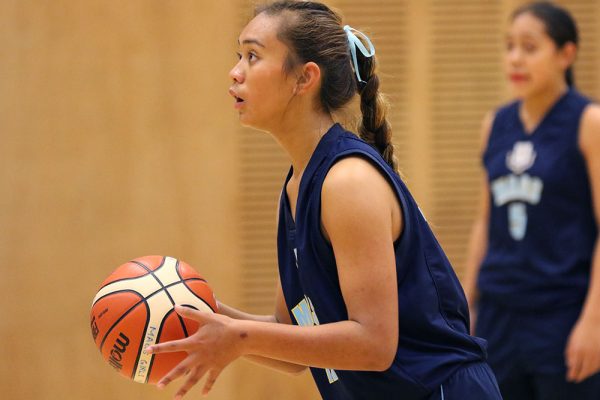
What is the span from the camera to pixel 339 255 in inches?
90.6

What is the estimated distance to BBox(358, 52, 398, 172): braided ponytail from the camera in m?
2.71

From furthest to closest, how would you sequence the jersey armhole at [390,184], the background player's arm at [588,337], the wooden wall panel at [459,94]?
the wooden wall panel at [459,94] < the background player's arm at [588,337] < the jersey armhole at [390,184]

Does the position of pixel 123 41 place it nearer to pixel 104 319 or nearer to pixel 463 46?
pixel 463 46

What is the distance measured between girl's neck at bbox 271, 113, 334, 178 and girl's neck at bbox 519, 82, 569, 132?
68.6 inches

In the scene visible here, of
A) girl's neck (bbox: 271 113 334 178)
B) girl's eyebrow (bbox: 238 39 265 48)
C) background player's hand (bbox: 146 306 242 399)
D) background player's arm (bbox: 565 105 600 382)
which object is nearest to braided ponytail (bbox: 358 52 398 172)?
girl's neck (bbox: 271 113 334 178)

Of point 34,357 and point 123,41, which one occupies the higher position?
point 123,41

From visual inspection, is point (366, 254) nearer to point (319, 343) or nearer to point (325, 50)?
point (319, 343)

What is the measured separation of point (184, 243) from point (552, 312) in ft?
7.12

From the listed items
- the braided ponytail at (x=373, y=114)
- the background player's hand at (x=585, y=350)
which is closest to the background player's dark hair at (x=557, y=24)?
the background player's hand at (x=585, y=350)

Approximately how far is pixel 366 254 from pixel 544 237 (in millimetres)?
1848

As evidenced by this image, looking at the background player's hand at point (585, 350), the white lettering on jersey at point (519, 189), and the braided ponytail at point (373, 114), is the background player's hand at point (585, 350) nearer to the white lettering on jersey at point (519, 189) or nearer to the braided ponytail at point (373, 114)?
the white lettering on jersey at point (519, 189)

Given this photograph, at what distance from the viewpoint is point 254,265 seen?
214 inches

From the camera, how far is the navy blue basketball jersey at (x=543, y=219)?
3893mm

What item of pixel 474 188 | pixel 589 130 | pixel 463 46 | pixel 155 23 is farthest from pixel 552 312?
pixel 155 23
